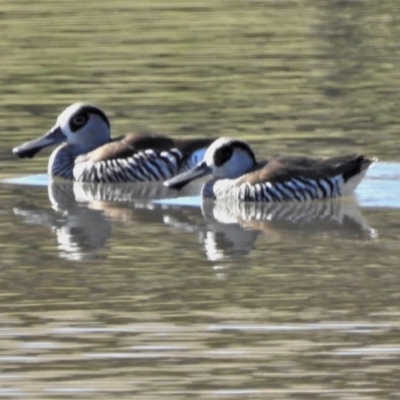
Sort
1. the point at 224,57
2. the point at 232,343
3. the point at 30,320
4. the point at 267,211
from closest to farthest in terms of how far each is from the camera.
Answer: the point at 232,343
the point at 30,320
the point at 267,211
the point at 224,57

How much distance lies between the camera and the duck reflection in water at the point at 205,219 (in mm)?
12703

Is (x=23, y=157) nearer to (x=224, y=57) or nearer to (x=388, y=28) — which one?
(x=224, y=57)

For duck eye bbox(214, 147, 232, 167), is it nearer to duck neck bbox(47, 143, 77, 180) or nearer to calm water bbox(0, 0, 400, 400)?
calm water bbox(0, 0, 400, 400)

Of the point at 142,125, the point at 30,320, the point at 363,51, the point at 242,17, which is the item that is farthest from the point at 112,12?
the point at 30,320

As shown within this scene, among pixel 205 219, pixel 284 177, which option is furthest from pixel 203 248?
pixel 284 177

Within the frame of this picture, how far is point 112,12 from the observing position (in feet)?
108

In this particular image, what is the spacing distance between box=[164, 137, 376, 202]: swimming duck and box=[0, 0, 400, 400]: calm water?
0.15 metres

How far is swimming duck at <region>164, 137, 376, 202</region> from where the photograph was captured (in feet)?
47.4

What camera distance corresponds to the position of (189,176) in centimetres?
1516

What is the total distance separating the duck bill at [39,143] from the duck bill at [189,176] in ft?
6.75

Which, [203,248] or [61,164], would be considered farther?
[61,164]

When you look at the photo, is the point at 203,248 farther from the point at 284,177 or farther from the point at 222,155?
the point at 222,155

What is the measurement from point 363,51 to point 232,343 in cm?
1737

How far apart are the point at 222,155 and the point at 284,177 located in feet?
2.52
